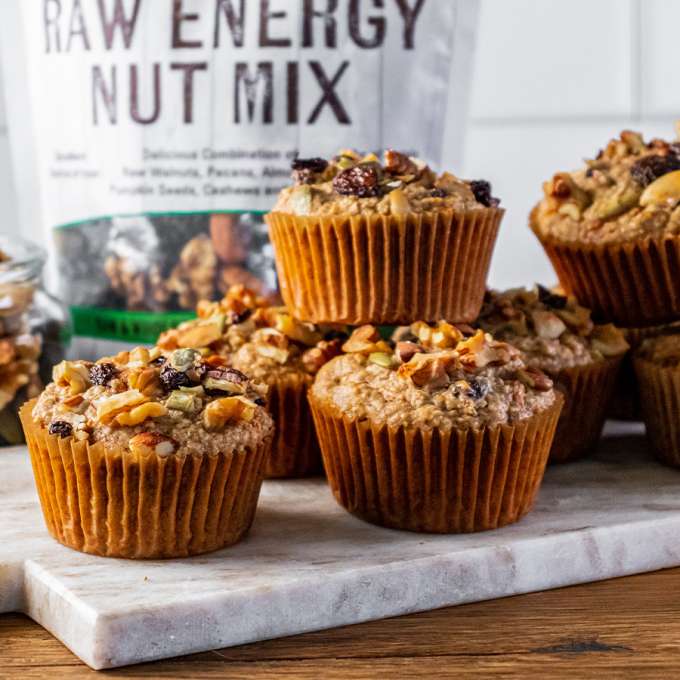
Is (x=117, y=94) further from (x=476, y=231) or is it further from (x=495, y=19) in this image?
(x=495, y=19)

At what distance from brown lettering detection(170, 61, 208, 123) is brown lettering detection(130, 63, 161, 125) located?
34 mm

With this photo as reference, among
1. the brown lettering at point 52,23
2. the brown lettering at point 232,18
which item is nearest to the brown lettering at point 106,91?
the brown lettering at point 52,23

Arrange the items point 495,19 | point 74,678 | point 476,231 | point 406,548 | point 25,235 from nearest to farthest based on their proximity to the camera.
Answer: point 74,678
point 406,548
point 476,231
point 25,235
point 495,19

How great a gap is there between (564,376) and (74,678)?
0.92m

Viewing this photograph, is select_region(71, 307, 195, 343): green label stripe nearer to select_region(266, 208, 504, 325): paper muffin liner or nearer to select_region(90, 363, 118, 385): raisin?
select_region(266, 208, 504, 325): paper muffin liner

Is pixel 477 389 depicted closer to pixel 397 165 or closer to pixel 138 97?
pixel 397 165

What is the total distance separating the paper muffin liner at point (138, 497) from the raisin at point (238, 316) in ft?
1.27

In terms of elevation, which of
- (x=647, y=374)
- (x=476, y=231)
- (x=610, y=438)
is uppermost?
(x=476, y=231)

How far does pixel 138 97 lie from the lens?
2.35 m

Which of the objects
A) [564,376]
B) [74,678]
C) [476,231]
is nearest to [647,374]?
[564,376]

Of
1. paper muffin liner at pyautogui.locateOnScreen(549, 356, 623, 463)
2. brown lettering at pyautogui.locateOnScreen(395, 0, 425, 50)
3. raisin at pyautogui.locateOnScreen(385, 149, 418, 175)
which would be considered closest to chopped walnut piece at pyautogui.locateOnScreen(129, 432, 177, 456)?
raisin at pyautogui.locateOnScreen(385, 149, 418, 175)

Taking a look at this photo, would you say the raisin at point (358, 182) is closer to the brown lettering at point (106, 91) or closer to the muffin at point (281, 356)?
the muffin at point (281, 356)

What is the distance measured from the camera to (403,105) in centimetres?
237

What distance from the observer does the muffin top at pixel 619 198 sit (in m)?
1.89
